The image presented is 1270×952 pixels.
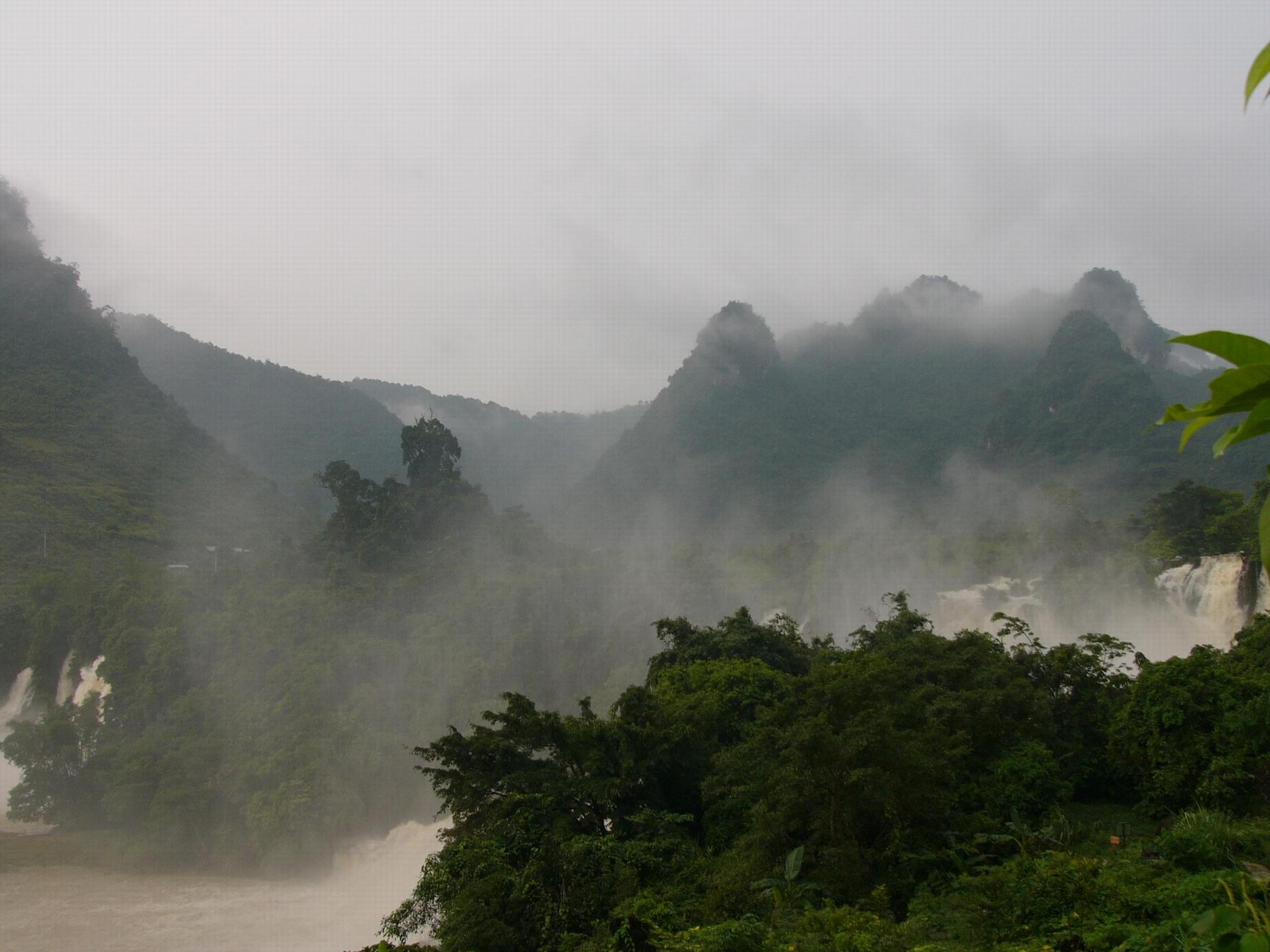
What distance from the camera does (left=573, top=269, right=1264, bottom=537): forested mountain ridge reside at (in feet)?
184

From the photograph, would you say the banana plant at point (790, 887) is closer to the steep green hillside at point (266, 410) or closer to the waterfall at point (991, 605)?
the waterfall at point (991, 605)

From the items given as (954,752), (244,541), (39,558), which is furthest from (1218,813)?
(244,541)

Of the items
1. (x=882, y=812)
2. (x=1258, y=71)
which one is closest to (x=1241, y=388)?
(x=1258, y=71)

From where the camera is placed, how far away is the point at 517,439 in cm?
11238

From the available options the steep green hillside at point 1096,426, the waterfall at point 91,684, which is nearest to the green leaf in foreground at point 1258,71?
the waterfall at point 91,684

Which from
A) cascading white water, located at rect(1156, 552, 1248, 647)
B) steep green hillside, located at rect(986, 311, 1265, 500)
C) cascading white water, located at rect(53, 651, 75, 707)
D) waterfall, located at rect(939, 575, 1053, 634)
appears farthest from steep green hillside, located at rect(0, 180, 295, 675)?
steep green hillside, located at rect(986, 311, 1265, 500)

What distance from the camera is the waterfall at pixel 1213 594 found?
2800 centimetres

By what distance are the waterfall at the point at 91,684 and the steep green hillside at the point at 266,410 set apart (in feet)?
138

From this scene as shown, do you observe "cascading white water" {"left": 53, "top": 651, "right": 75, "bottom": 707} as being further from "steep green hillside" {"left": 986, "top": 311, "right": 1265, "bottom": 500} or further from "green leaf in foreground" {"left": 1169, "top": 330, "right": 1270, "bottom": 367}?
"steep green hillside" {"left": 986, "top": 311, "right": 1265, "bottom": 500}

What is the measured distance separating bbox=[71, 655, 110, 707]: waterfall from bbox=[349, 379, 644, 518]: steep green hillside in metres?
49.8

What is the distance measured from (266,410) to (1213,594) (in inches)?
3495

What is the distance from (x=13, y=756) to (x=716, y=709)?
98.2 feet

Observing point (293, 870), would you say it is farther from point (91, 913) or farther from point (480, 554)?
point (480, 554)

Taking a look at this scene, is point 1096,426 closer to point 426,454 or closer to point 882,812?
point 426,454
